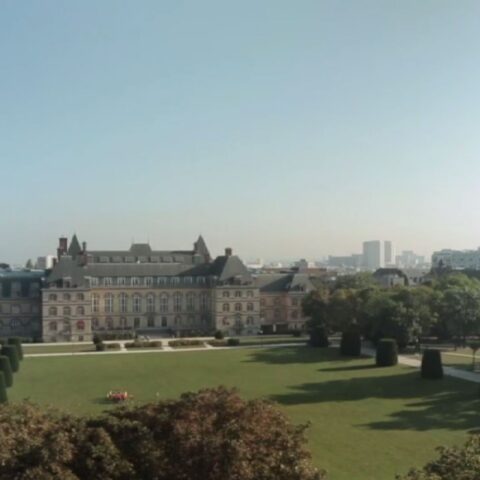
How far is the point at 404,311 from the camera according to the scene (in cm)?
5116

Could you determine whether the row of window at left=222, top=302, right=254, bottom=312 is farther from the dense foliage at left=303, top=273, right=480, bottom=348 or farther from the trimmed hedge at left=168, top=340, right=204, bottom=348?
the trimmed hedge at left=168, top=340, right=204, bottom=348

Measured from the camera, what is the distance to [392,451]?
23.9m

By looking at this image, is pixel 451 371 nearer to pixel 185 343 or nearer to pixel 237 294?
pixel 185 343

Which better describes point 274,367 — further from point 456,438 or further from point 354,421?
point 456,438

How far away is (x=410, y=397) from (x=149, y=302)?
51582 mm

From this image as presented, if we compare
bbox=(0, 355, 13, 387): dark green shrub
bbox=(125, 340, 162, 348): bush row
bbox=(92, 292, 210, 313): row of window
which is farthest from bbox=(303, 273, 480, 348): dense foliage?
bbox=(0, 355, 13, 387): dark green shrub

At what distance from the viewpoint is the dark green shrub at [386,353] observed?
4656cm

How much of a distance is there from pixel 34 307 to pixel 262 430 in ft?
225

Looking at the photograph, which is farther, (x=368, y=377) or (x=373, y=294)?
(x=373, y=294)

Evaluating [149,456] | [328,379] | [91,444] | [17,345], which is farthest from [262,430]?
[17,345]

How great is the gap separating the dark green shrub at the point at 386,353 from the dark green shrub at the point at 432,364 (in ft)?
19.7

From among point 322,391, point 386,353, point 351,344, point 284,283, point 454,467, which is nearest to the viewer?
point 454,467

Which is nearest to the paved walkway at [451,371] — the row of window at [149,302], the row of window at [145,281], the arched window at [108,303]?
the row of window at [149,302]

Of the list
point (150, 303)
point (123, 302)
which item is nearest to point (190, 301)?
point (150, 303)
